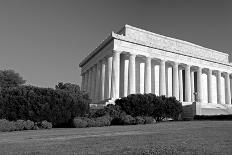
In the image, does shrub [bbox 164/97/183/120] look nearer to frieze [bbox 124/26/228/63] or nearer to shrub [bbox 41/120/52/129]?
shrub [bbox 41/120/52/129]

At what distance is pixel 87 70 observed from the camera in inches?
3270

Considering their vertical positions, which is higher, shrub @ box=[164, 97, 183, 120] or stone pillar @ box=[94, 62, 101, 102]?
stone pillar @ box=[94, 62, 101, 102]

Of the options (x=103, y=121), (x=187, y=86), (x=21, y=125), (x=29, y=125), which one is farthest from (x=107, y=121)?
(x=187, y=86)

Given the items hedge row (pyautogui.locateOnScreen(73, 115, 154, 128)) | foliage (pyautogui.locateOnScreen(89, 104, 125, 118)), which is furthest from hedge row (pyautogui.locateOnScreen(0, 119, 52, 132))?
foliage (pyautogui.locateOnScreen(89, 104, 125, 118))

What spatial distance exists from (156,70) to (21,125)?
44.2 metres

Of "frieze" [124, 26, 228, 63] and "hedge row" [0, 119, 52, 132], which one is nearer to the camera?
"hedge row" [0, 119, 52, 132]

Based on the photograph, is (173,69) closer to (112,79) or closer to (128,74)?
(128,74)

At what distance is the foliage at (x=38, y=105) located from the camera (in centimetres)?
3684

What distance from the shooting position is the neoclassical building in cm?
6119

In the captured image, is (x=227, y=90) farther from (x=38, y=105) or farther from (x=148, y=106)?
(x=38, y=105)

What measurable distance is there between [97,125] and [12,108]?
1185cm

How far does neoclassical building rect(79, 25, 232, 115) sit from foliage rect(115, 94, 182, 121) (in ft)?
28.3

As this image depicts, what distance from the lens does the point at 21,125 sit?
111ft

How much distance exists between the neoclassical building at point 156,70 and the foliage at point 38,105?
17.5m
